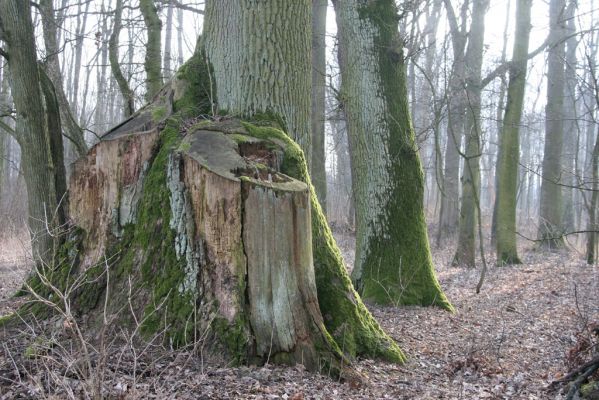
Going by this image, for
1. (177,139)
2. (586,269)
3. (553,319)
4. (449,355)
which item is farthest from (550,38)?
(177,139)

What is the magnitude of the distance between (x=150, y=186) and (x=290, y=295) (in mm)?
1525

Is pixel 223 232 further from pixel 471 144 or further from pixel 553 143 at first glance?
pixel 553 143

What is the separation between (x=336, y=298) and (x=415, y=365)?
999 mm

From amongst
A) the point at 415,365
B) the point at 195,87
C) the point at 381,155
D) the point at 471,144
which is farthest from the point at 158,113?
the point at 471,144

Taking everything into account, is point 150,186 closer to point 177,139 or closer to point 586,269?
point 177,139

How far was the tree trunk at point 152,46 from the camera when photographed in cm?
1113

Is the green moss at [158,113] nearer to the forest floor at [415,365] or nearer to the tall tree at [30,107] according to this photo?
the forest floor at [415,365]

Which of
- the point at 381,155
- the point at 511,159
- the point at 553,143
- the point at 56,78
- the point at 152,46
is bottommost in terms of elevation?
the point at 381,155

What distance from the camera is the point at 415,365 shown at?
480 centimetres

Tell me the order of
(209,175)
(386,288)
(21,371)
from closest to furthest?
(21,371), (209,175), (386,288)

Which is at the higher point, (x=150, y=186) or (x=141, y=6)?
(x=141, y=6)

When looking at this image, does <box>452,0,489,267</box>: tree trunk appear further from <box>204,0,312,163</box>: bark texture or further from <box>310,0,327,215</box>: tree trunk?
<box>204,0,312,163</box>: bark texture

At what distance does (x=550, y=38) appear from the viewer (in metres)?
16.8

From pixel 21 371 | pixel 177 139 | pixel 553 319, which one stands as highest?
pixel 177 139
